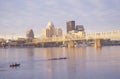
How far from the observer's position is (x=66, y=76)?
62562 mm

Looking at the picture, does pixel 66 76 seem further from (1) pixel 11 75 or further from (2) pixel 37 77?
(1) pixel 11 75

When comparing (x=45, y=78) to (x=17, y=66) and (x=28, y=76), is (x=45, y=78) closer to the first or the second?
(x=28, y=76)

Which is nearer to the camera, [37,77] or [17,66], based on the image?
[37,77]

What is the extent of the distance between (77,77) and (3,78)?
47.7ft

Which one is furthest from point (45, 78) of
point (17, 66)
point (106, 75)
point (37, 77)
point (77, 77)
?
point (17, 66)

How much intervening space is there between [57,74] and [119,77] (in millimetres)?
13268

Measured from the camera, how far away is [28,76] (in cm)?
6412

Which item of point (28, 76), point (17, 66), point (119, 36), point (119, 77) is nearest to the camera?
point (119, 77)

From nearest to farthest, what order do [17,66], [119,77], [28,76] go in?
[119,77], [28,76], [17,66]

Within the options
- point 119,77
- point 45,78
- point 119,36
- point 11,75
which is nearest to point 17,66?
point 11,75

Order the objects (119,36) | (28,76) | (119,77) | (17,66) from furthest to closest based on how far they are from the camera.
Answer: (119,36) < (17,66) < (28,76) < (119,77)

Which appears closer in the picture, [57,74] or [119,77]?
[119,77]

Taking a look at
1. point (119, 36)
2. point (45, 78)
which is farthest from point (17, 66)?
point (119, 36)

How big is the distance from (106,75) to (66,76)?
8.00m
